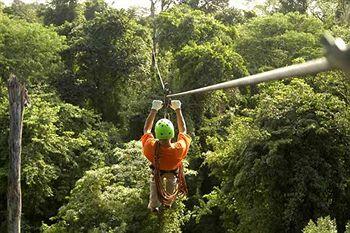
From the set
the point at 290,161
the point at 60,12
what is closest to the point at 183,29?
the point at 60,12

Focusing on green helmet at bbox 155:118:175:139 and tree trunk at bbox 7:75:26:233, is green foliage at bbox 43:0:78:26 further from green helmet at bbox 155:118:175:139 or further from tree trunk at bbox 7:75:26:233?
green helmet at bbox 155:118:175:139

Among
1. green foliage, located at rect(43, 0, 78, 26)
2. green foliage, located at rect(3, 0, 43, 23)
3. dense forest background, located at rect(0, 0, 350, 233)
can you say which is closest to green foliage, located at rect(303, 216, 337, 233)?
dense forest background, located at rect(0, 0, 350, 233)

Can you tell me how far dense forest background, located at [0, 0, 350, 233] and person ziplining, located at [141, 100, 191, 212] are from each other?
2.26m

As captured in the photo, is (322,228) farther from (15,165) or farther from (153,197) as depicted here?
(15,165)

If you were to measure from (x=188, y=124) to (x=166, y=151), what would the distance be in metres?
7.23

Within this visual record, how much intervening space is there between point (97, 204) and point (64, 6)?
12.7 m

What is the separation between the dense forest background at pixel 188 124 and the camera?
26.4 ft

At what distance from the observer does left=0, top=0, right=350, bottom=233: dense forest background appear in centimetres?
804

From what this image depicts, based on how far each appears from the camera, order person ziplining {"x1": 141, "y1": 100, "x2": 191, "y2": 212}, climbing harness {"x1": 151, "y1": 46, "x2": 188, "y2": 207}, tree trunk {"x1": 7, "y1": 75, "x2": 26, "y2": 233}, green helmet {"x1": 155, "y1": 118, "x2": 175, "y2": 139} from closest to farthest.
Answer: green helmet {"x1": 155, "y1": 118, "x2": 175, "y2": 139}
person ziplining {"x1": 141, "y1": 100, "x2": 191, "y2": 212}
climbing harness {"x1": 151, "y1": 46, "x2": 188, "y2": 207}
tree trunk {"x1": 7, "y1": 75, "x2": 26, "y2": 233}

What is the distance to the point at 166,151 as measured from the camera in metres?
4.49

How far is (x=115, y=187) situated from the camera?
27.2ft

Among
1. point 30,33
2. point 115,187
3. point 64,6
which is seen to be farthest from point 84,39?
point 115,187

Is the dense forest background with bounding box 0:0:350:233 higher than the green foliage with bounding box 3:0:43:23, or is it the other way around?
the green foliage with bounding box 3:0:43:23

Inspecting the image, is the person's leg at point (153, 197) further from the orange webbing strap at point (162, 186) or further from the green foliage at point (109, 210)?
the green foliage at point (109, 210)
